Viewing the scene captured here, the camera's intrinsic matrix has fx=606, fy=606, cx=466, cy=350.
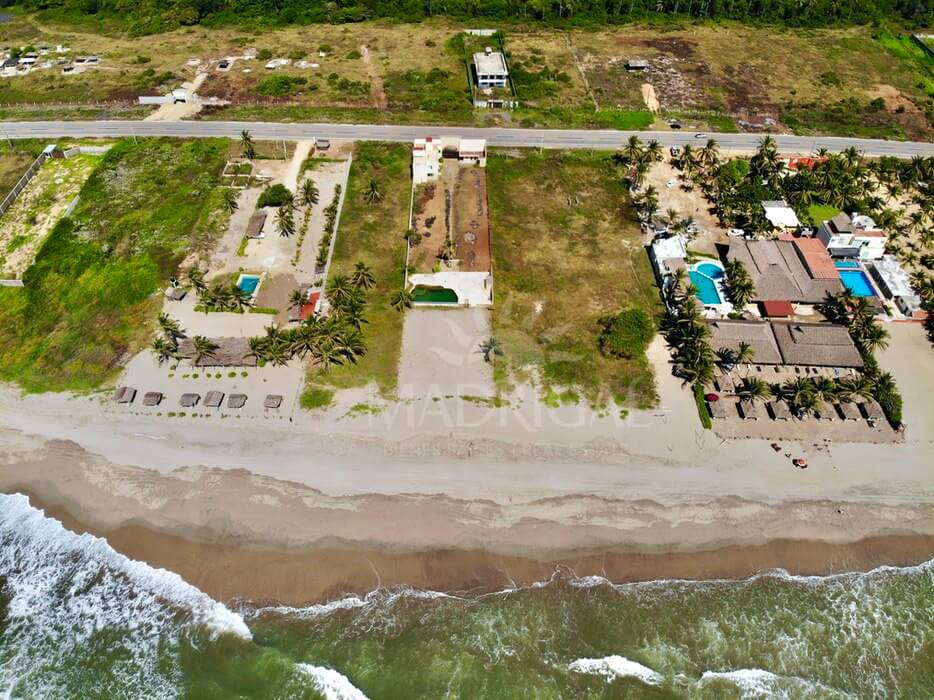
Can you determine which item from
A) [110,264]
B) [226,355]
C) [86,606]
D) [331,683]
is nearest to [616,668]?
[331,683]

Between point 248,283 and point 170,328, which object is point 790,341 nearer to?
point 248,283

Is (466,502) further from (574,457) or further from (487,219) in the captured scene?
(487,219)

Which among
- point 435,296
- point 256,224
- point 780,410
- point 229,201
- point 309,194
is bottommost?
point 780,410

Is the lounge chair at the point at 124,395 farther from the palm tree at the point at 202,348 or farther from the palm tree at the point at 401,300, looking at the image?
the palm tree at the point at 401,300

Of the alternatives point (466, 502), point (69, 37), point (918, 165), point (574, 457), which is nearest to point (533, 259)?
point (574, 457)

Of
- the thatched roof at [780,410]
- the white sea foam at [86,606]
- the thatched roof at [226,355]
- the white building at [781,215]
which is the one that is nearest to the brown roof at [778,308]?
the thatched roof at [780,410]

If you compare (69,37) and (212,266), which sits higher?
(69,37)
